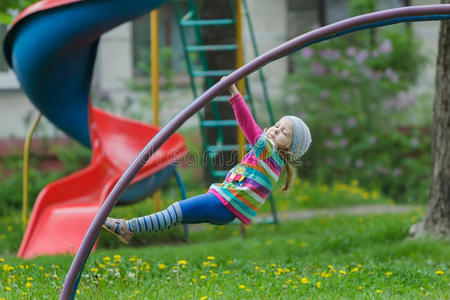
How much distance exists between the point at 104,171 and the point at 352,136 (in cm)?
407

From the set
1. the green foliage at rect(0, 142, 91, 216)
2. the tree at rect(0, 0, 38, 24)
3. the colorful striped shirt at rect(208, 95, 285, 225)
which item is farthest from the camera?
the green foliage at rect(0, 142, 91, 216)

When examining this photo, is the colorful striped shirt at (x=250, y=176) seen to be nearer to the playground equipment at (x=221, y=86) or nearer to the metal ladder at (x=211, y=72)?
the playground equipment at (x=221, y=86)

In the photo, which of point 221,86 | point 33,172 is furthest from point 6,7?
point 221,86

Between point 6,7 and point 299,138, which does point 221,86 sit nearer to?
point 299,138

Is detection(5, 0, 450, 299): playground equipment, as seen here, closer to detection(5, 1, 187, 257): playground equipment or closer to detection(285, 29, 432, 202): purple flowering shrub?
detection(5, 1, 187, 257): playground equipment

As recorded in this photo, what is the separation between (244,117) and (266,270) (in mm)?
1366

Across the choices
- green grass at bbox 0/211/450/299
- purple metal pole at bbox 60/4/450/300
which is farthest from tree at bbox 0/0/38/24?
purple metal pole at bbox 60/4/450/300

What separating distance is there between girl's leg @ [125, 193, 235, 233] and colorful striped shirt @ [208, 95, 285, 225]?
4 centimetres

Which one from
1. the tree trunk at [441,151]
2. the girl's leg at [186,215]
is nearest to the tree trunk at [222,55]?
the tree trunk at [441,151]

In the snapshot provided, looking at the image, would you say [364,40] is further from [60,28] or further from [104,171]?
Result: [60,28]

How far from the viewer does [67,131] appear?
553cm

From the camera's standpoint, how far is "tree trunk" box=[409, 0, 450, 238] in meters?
4.59

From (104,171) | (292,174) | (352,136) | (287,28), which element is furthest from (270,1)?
(292,174)

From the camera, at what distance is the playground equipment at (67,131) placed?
4605 mm
